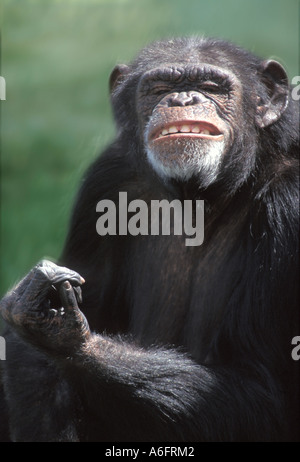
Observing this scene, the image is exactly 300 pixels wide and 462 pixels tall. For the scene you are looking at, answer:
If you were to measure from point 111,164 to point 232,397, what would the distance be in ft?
5.39

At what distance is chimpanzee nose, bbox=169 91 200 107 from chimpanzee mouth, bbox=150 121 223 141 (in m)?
0.14

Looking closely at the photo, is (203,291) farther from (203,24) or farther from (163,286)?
(203,24)

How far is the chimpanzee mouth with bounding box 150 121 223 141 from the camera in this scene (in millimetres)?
4953

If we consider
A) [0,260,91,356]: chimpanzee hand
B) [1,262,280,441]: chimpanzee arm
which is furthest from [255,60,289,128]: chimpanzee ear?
[0,260,91,356]: chimpanzee hand

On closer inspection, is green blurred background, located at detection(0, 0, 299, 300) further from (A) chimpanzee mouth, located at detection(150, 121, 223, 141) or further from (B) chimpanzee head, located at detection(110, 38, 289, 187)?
(A) chimpanzee mouth, located at detection(150, 121, 223, 141)

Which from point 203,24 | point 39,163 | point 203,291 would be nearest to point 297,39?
point 203,24

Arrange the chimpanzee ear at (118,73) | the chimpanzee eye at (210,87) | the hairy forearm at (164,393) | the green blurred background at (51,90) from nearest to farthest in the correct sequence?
the hairy forearm at (164,393) < the chimpanzee eye at (210,87) < the chimpanzee ear at (118,73) < the green blurred background at (51,90)

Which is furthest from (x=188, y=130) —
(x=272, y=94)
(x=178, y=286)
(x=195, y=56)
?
(x=178, y=286)

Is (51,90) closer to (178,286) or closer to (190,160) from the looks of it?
(178,286)

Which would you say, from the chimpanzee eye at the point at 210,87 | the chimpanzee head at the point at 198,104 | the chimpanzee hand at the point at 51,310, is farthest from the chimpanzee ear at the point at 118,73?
the chimpanzee hand at the point at 51,310

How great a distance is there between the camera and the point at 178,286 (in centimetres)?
543

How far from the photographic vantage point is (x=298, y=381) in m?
4.99

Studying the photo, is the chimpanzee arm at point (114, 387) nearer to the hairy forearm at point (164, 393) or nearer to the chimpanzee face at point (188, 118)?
the hairy forearm at point (164, 393)

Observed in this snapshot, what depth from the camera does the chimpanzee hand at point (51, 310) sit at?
4.41 m
